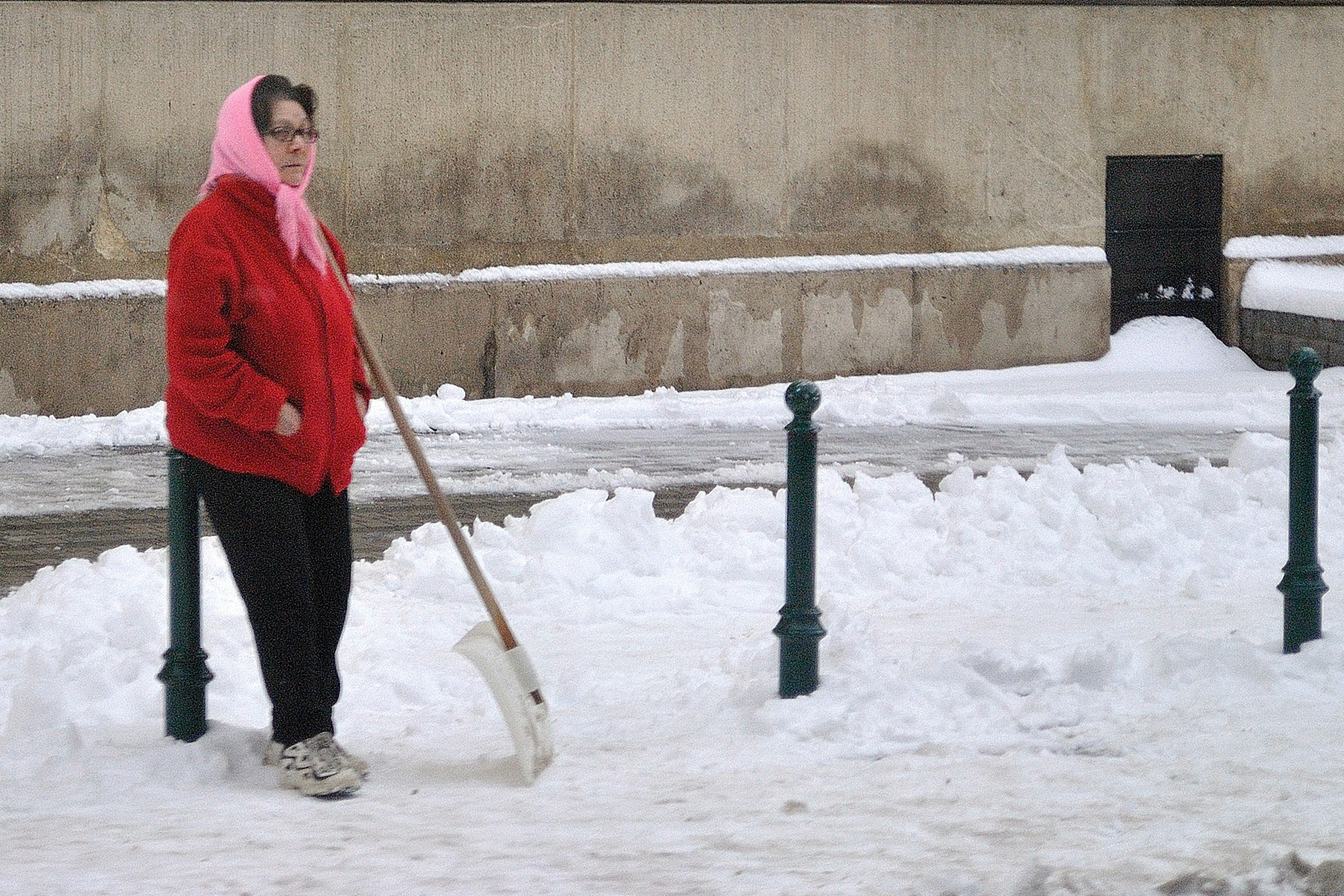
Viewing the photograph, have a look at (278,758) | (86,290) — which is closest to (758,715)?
(278,758)

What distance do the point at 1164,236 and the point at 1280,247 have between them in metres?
0.87

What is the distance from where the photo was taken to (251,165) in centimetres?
427

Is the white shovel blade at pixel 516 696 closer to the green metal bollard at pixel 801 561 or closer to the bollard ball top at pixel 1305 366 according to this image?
the green metal bollard at pixel 801 561

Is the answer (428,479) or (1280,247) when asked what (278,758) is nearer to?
(428,479)

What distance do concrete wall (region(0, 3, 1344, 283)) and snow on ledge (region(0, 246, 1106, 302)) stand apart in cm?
11

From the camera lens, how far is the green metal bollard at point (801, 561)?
4871 mm

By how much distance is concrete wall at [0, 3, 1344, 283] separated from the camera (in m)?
12.0

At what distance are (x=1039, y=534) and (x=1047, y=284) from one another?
7.19 meters

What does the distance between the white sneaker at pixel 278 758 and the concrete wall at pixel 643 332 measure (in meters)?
7.87

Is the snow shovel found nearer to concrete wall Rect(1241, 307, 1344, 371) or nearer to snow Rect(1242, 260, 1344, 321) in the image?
concrete wall Rect(1241, 307, 1344, 371)

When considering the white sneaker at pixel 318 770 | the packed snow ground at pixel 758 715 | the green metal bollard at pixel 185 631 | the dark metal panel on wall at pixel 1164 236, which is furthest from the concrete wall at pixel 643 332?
the white sneaker at pixel 318 770

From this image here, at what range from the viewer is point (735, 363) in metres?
13.2

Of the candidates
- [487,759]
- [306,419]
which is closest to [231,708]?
[487,759]

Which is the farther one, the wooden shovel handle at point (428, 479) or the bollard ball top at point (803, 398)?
the bollard ball top at point (803, 398)
